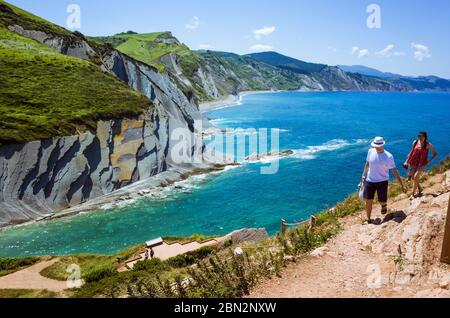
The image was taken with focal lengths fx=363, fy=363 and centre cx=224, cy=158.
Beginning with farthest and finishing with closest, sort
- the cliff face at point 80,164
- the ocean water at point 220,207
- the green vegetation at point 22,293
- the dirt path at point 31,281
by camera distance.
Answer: the cliff face at point 80,164 < the ocean water at point 220,207 < the dirt path at point 31,281 < the green vegetation at point 22,293

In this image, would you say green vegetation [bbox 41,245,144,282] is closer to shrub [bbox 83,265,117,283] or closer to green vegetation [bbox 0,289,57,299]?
shrub [bbox 83,265,117,283]

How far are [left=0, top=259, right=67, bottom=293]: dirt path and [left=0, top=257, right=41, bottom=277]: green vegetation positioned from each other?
69 centimetres

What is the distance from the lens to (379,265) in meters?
8.80

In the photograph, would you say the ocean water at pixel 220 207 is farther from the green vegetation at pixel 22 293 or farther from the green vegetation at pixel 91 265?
the green vegetation at pixel 22 293

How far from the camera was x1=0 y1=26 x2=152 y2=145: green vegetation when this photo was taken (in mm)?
41750

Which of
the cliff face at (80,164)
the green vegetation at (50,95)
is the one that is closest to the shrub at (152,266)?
the cliff face at (80,164)

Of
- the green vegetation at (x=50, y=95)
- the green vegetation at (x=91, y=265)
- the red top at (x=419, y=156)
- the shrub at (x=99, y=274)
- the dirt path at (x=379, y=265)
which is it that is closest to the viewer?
the dirt path at (x=379, y=265)

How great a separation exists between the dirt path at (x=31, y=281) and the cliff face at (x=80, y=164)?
13.6m

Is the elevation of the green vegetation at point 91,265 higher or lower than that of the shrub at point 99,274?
lower

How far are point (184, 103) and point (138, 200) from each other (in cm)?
4813

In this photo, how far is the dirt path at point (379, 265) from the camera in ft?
25.6

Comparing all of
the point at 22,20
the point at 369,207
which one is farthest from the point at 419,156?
the point at 22,20

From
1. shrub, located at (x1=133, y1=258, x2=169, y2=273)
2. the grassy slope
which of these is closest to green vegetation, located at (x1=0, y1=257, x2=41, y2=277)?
the grassy slope

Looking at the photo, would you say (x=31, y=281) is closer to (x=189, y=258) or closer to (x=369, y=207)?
(x=189, y=258)
